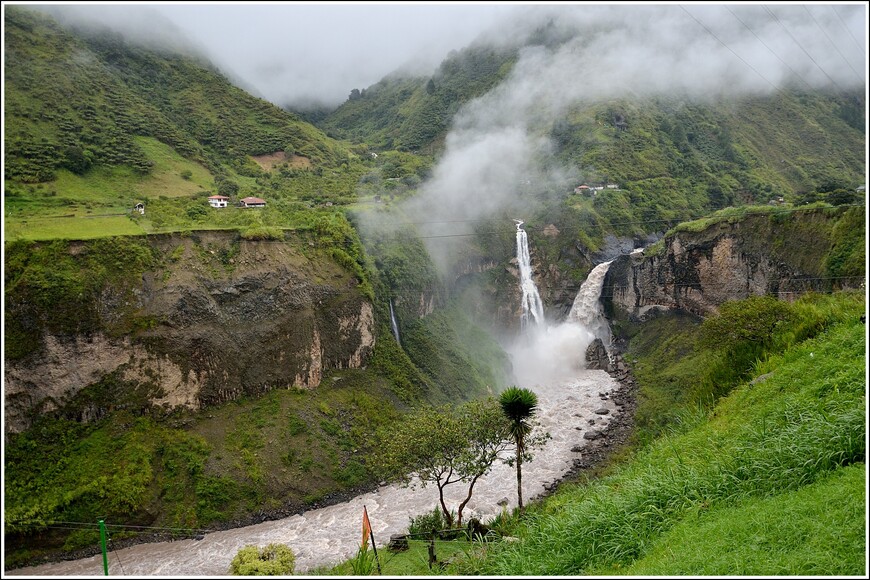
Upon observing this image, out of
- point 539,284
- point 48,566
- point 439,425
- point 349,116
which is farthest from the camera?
point 349,116

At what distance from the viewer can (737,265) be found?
4425 cm

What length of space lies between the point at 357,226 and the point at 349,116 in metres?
85.0

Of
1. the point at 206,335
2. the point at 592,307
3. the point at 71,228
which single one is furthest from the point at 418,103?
the point at 206,335

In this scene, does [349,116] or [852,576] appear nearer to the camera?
[852,576]

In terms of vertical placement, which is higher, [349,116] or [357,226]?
[349,116]

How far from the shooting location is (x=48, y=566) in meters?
24.0

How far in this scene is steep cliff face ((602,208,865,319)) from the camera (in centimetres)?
3500

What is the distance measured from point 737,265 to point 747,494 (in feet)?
133

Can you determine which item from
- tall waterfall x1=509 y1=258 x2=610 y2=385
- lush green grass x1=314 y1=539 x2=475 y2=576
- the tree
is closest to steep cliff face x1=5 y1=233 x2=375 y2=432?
the tree

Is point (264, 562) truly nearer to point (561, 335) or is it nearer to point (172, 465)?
point (172, 465)

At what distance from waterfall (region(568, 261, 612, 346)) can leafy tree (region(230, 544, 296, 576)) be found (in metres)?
45.9

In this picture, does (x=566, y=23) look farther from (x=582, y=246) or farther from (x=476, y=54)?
(x=582, y=246)

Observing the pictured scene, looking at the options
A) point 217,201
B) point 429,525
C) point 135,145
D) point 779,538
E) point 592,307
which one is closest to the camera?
point 779,538

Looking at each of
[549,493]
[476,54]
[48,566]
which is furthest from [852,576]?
[476,54]
